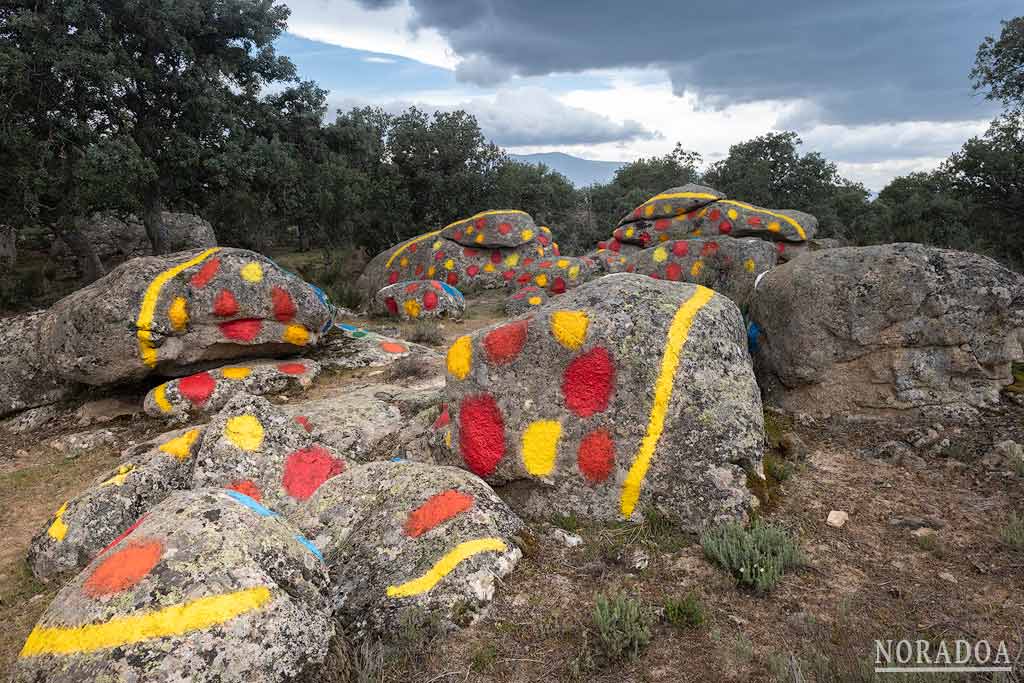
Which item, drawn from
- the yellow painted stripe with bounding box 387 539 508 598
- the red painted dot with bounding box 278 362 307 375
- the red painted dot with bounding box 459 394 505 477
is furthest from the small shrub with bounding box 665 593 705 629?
the red painted dot with bounding box 278 362 307 375

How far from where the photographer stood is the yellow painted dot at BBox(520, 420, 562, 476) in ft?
17.0

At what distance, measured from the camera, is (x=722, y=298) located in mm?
5777

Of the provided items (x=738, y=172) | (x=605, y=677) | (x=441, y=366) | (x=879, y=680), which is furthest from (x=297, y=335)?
(x=738, y=172)

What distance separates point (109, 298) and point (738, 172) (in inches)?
1214

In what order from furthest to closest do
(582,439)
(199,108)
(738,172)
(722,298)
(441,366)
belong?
(738,172) → (199,108) → (441,366) → (722,298) → (582,439)

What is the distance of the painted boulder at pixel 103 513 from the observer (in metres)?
5.46

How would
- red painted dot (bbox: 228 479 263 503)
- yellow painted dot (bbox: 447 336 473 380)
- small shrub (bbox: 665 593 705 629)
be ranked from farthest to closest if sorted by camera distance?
yellow painted dot (bbox: 447 336 473 380) < red painted dot (bbox: 228 479 263 503) < small shrub (bbox: 665 593 705 629)

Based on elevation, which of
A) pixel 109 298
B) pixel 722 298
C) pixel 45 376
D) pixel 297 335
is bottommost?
pixel 45 376

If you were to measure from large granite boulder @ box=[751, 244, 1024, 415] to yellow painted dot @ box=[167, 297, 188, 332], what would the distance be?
9037 millimetres

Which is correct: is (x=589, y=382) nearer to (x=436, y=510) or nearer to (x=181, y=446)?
(x=436, y=510)

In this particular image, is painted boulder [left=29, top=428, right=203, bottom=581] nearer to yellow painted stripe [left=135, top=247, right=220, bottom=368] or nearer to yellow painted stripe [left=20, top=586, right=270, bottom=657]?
yellow painted stripe [left=20, top=586, right=270, bottom=657]

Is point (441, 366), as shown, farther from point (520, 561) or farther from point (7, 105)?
point (7, 105)

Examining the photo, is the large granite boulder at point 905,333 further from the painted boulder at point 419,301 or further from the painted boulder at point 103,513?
the painted boulder at point 419,301

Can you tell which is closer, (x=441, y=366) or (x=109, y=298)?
(x=109, y=298)
